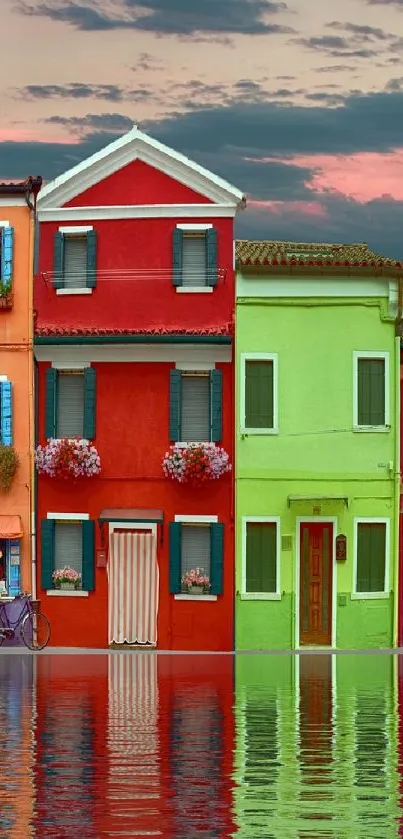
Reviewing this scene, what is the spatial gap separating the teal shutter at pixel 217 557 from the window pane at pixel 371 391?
4100 millimetres

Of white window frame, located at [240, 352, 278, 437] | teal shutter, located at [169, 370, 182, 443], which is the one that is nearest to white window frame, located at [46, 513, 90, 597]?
teal shutter, located at [169, 370, 182, 443]

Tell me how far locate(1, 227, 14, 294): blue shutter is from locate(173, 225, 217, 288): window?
381 centimetres

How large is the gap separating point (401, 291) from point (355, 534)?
5.68 meters

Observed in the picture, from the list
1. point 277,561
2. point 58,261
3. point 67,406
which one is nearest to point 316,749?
point 277,561

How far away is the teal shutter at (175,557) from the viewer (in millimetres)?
39094

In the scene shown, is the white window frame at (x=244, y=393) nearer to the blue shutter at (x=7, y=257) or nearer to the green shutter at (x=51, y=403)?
the green shutter at (x=51, y=403)

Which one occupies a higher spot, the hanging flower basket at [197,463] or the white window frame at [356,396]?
the white window frame at [356,396]

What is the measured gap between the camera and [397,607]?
130ft

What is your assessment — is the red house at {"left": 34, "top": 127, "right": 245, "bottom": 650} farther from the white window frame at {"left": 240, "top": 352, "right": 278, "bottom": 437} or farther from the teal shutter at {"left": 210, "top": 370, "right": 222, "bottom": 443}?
the white window frame at {"left": 240, "top": 352, "right": 278, "bottom": 437}

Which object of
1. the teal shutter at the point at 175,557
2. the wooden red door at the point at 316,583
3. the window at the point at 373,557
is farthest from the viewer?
the window at the point at 373,557

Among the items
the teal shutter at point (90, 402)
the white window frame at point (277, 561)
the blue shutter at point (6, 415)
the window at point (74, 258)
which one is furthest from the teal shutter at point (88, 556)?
the window at point (74, 258)

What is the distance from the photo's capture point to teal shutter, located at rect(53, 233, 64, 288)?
3969cm

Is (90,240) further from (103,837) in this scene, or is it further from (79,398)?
(103,837)

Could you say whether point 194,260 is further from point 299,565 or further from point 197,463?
point 299,565
